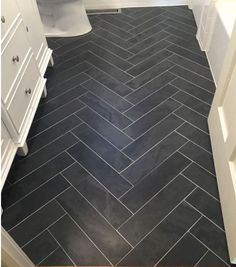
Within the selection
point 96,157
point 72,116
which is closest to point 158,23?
point 72,116

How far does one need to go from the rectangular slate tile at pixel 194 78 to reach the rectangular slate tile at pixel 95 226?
3.76 ft

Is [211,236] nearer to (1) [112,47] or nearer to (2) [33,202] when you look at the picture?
(2) [33,202]

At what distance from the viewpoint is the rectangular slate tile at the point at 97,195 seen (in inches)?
47.4

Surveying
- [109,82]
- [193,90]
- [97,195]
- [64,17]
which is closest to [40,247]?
[97,195]

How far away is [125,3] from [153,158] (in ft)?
6.47

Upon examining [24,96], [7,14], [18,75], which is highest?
[7,14]

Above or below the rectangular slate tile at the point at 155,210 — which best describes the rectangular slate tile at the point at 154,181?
above

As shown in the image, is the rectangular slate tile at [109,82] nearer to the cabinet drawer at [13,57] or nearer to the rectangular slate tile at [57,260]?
the cabinet drawer at [13,57]

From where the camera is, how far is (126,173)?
1.36 meters

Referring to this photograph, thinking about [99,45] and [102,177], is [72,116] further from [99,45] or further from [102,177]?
[99,45]

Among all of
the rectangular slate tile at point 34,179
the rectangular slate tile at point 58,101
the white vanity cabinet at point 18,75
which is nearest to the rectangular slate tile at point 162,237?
the rectangular slate tile at point 34,179

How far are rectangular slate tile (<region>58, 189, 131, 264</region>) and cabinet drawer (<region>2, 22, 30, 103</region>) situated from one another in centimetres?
58

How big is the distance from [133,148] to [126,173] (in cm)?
17

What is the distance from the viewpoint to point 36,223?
3.95ft
